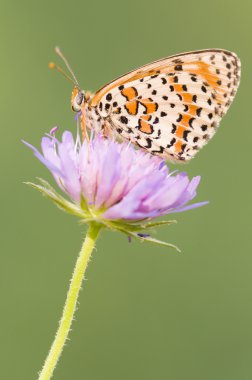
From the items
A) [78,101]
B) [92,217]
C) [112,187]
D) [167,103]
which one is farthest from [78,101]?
[92,217]

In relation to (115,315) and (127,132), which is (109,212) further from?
(115,315)

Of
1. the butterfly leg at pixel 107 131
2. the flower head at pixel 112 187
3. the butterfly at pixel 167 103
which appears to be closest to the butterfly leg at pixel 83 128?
the butterfly at pixel 167 103

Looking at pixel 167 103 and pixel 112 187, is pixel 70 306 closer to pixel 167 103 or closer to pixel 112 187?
pixel 112 187

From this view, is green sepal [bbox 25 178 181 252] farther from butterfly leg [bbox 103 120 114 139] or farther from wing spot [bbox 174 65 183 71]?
wing spot [bbox 174 65 183 71]

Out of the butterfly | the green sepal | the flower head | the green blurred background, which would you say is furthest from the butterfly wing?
the green blurred background

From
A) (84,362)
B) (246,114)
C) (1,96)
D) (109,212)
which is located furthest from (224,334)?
(109,212)

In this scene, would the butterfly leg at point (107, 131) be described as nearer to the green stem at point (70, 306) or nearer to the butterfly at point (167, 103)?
the butterfly at point (167, 103)
